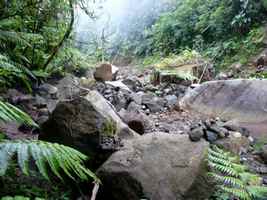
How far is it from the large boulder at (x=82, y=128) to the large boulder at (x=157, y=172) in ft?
0.65

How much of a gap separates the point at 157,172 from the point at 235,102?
2157 millimetres

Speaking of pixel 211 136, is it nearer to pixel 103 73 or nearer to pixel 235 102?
pixel 235 102

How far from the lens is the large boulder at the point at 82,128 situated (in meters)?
2.34

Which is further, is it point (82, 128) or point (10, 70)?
point (82, 128)

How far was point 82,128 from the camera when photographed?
7.73 ft

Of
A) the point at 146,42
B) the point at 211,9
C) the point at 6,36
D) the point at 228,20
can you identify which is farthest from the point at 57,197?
the point at 146,42

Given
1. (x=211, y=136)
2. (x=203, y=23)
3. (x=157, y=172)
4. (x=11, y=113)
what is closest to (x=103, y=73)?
(x=211, y=136)

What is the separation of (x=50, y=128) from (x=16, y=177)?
0.54 m

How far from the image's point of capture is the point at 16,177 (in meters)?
2.03

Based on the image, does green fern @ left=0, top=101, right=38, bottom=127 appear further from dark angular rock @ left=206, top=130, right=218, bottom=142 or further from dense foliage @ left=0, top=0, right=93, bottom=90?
dense foliage @ left=0, top=0, right=93, bottom=90

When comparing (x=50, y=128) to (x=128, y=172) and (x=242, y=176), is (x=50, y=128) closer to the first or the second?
(x=128, y=172)

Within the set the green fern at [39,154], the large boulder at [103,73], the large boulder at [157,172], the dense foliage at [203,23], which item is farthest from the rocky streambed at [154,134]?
the dense foliage at [203,23]

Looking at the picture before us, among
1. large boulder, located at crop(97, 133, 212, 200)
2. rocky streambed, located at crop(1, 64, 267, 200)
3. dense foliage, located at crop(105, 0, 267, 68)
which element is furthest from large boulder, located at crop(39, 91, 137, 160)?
dense foliage, located at crop(105, 0, 267, 68)

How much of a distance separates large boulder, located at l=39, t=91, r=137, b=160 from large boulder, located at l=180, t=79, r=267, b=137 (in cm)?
159
